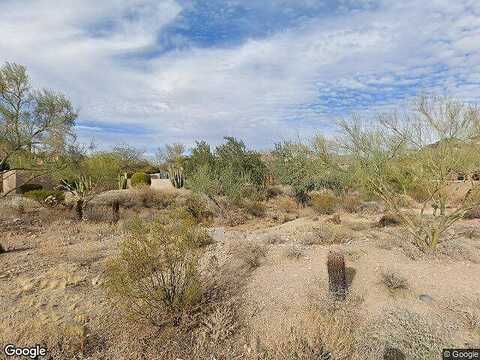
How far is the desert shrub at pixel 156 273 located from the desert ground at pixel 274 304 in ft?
0.79

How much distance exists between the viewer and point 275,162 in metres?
22.4

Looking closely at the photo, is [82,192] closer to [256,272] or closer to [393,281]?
[256,272]

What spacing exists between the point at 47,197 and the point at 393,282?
57.7 feet

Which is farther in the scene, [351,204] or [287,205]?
[287,205]

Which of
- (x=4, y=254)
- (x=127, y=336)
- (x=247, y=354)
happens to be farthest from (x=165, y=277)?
(x=4, y=254)

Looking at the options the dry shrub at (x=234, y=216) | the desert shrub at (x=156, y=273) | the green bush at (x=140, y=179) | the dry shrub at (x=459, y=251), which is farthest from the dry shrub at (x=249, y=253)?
the green bush at (x=140, y=179)

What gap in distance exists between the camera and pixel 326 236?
9359 mm

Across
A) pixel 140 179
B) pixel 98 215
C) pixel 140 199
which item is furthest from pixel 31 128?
pixel 140 179

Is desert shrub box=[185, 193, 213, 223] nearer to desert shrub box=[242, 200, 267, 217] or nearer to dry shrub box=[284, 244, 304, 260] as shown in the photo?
desert shrub box=[242, 200, 267, 217]

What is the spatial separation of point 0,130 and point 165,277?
752cm

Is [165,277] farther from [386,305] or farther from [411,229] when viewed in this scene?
[411,229]

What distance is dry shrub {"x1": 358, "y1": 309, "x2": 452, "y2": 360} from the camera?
4.01m

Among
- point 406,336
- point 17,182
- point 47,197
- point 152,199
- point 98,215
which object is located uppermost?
point 17,182

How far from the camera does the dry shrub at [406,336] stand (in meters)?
4.01
